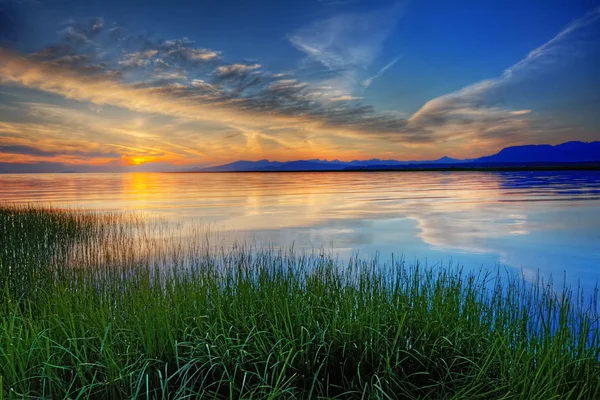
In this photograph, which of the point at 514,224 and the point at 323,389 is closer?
the point at 323,389

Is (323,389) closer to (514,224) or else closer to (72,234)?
(72,234)

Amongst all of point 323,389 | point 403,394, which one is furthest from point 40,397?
point 403,394

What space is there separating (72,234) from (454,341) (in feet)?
46.7

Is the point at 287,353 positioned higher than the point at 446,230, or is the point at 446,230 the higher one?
the point at 287,353

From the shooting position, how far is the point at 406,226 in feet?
67.3

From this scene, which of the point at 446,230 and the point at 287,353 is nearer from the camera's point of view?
the point at 287,353

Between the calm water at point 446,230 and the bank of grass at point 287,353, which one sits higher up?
the bank of grass at point 287,353

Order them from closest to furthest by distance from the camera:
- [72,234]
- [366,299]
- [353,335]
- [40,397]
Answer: [40,397]
[353,335]
[366,299]
[72,234]

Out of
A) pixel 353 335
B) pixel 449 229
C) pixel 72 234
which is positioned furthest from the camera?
pixel 449 229

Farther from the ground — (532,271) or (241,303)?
(241,303)

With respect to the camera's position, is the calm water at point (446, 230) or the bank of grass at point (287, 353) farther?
the calm water at point (446, 230)

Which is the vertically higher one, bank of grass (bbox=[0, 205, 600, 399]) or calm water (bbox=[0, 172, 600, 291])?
bank of grass (bbox=[0, 205, 600, 399])

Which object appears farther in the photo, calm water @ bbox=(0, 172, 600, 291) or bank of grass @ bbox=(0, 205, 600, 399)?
calm water @ bbox=(0, 172, 600, 291)

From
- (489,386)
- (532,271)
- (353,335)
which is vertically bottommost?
(532,271)
